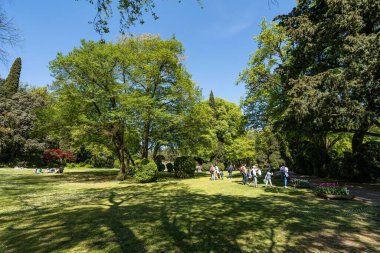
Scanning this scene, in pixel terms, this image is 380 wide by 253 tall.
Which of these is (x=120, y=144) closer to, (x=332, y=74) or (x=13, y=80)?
(x=332, y=74)

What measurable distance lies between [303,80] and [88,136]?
76.0 feet

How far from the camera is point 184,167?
98.8 feet

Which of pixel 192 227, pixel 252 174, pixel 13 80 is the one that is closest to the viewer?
pixel 192 227

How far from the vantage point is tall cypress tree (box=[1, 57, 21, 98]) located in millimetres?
53053

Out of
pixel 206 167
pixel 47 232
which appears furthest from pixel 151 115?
pixel 206 167

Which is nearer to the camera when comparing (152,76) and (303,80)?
(303,80)

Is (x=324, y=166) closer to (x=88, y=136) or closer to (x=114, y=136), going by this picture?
(x=114, y=136)

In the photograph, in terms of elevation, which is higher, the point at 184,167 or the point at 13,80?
the point at 13,80

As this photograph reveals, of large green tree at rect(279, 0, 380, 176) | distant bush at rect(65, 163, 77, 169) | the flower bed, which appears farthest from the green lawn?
distant bush at rect(65, 163, 77, 169)

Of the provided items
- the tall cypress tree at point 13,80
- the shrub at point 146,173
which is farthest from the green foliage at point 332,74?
the tall cypress tree at point 13,80

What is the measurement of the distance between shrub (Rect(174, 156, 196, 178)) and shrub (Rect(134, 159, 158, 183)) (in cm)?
579

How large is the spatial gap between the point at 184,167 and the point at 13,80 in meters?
50.0

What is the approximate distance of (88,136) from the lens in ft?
90.8

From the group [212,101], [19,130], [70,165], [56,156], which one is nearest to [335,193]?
[212,101]
